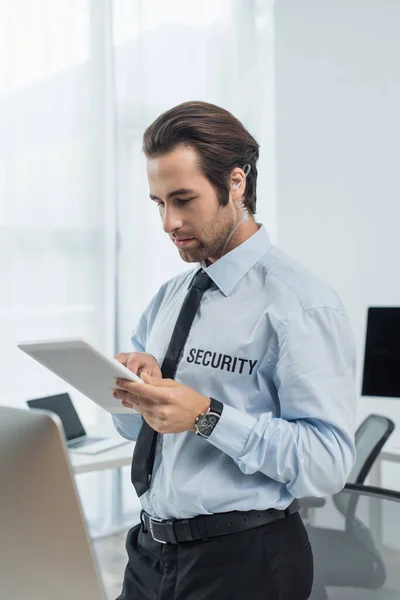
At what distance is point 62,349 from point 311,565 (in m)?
0.64

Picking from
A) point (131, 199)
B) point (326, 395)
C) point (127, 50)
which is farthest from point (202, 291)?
point (127, 50)

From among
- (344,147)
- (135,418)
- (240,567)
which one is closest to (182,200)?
(135,418)

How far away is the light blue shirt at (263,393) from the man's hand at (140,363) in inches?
1.9

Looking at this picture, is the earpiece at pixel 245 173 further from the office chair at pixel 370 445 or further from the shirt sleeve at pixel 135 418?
the office chair at pixel 370 445

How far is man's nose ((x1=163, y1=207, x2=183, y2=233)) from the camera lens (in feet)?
4.42

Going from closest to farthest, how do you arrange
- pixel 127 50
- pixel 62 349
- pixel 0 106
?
pixel 62 349 → pixel 0 106 → pixel 127 50

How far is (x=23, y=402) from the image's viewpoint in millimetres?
3572

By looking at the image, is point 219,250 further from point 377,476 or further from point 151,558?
point 377,476

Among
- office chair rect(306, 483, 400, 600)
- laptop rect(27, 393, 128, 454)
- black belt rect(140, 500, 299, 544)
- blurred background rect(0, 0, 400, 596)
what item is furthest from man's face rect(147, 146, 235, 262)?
Result: blurred background rect(0, 0, 400, 596)

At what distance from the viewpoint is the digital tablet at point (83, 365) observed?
3.44 feet

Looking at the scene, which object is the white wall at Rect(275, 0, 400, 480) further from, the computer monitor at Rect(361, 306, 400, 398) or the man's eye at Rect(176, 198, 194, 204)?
the man's eye at Rect(176, 198, 194, 204)

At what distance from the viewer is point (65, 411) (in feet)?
10.3

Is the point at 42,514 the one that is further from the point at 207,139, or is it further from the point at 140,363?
the point at 207,139

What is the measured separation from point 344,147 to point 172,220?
3184mm
